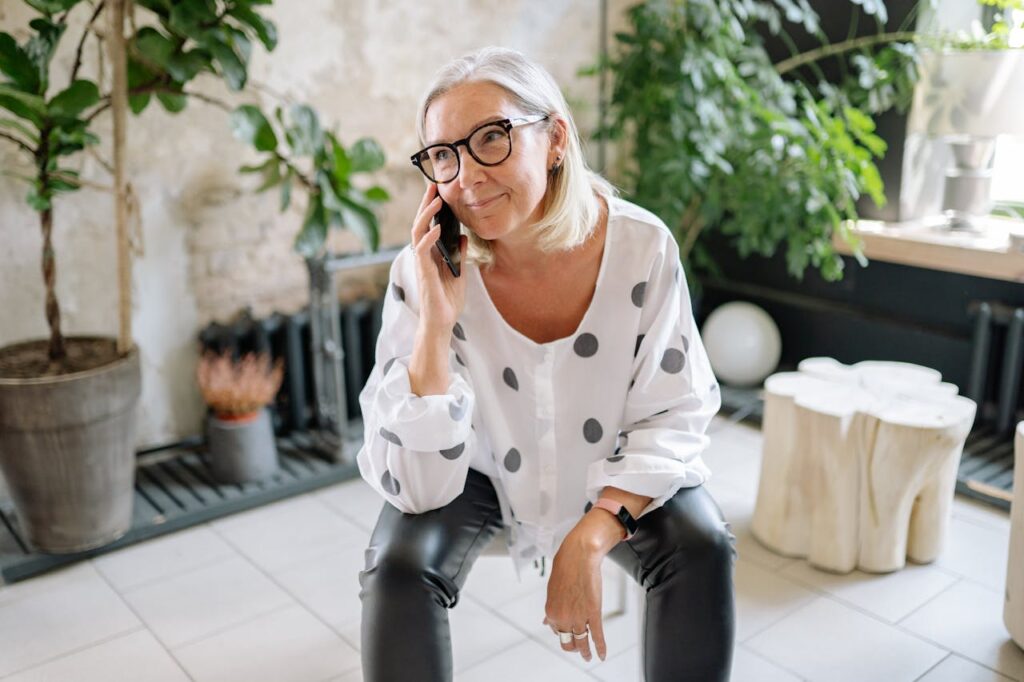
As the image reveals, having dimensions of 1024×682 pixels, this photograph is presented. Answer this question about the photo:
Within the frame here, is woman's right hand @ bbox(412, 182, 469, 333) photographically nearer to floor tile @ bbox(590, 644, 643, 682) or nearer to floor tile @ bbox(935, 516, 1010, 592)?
floor tile @ bbox(590, 644, 643, 682)

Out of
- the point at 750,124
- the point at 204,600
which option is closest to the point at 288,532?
the point at 204,600

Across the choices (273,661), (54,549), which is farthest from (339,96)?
(273,661)

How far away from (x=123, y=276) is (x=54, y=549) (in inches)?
29.7

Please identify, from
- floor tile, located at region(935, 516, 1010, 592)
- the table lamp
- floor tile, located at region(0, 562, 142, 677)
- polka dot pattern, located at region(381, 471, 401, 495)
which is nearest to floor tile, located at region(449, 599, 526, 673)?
polka dot pattern, located at region(381, 471, 401, 495)

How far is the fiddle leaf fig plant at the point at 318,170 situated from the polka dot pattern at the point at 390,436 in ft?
3.86

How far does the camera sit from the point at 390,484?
1552mm

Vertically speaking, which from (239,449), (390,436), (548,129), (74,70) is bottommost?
(239,449)

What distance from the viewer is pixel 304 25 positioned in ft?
9.89

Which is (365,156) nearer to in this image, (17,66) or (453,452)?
(17,66)

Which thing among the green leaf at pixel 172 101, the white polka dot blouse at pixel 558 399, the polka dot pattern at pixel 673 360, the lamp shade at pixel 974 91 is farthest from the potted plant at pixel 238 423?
the lamp shade at pixel 974 91

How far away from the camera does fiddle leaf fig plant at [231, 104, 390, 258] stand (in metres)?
2.51

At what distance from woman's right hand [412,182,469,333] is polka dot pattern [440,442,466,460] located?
196 mm

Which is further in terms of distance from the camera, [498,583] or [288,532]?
[288,532]

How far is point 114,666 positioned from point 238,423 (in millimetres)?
933
